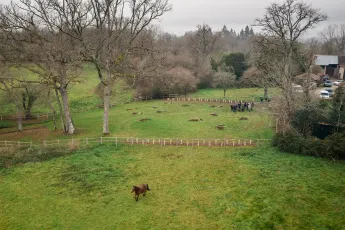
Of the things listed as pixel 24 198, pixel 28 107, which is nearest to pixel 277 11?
pixel 24 198

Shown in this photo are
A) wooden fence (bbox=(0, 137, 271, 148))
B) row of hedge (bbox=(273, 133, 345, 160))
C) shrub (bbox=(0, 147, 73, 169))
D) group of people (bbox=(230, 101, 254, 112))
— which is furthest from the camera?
group of people (bbox=(230, 101, 254, 112))

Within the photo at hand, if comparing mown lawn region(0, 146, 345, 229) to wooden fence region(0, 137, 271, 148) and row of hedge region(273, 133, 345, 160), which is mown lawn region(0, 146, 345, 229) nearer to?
row of hedge region(273, 133, 345, 160)

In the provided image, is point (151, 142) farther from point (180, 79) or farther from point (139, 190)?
point (180, 79)

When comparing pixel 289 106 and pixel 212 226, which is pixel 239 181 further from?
pixel 289 106

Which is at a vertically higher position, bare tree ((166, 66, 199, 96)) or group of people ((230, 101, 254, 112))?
bare tree ((166, 66, 199, 96))

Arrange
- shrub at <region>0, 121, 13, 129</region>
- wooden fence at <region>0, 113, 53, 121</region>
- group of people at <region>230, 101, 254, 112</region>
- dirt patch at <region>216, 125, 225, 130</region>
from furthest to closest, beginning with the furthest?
group of people at <region>230, 101, 254, 112</region> → wooden fence at <region>0, 113, 53, 121</region> → shrub at <region>0, 121, 13, 129</region> → dirt patch at <region>216, 125, 225, 130</region>

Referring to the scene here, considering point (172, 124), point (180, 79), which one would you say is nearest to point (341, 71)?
point (180, 79)

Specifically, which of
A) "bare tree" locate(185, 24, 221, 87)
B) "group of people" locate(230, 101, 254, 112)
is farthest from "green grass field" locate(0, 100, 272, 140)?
"bare tree" locate(185, 24, 221, 87)
